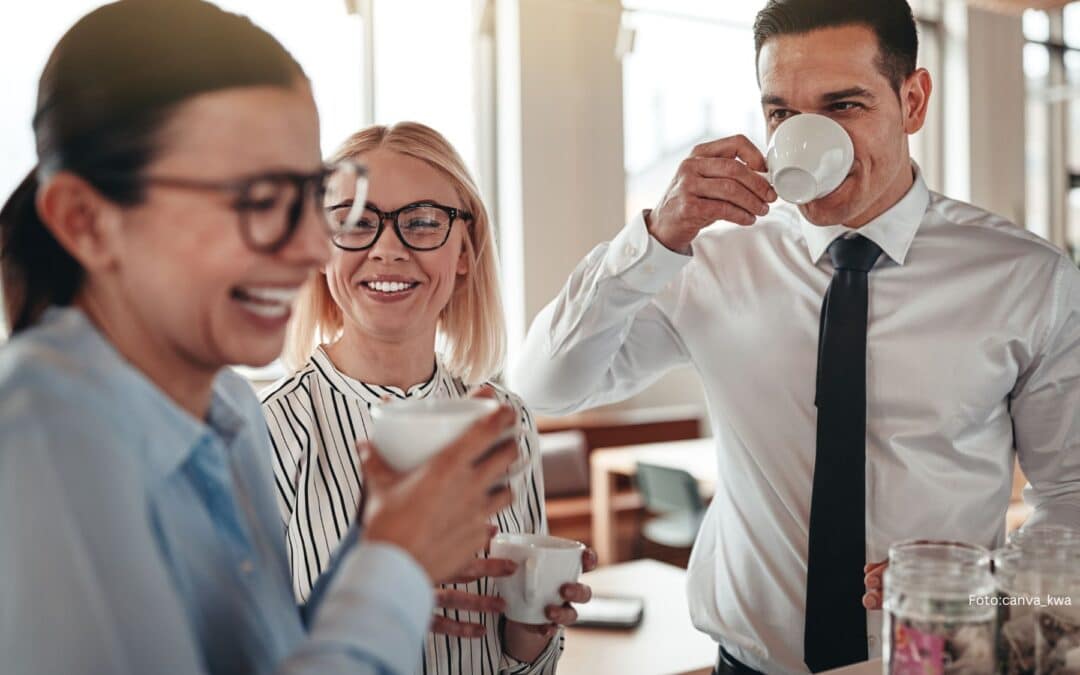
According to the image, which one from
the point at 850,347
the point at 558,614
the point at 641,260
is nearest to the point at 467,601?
the point at 558,614

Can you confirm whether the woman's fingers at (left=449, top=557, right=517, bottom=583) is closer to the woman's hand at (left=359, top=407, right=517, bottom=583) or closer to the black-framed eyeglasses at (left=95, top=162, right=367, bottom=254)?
the woman's hand at (left=359, top=407, right=517, bottom=583)

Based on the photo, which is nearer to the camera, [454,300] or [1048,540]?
[1048,540]

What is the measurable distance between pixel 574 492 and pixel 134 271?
16.1 feet

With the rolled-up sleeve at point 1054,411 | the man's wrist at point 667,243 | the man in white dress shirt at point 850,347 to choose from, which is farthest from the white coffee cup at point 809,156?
the rolled-up sleeve at point 1054,411

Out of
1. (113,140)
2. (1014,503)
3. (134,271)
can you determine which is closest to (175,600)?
(134,271)

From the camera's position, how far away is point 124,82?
77cm

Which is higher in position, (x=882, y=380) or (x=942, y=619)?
(x=882, y=380)

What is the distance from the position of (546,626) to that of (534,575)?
0.44 ft

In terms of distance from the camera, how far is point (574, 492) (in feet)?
18.2

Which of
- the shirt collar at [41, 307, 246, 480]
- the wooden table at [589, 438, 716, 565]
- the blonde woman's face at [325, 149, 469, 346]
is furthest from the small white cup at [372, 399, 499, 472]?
the wooden table at [589, 438, 716, 565]

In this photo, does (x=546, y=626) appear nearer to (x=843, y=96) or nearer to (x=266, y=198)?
(x=266, y=198)

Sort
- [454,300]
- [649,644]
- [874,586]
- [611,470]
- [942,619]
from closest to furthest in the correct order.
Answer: [942,619]
[874,586]
[454,300]
[649,644]
[611,470]

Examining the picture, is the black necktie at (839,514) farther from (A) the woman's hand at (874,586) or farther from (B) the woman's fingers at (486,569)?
(B) the woman's fingers at (486,569)

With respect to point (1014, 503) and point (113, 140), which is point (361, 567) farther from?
point (1014, 503)
